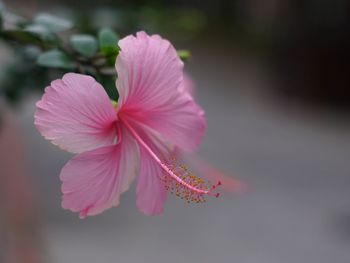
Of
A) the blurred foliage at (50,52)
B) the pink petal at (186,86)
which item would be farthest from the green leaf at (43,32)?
the pink petal at (186,86)

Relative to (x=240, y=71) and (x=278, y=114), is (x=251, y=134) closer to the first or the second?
(x=278, y=114)

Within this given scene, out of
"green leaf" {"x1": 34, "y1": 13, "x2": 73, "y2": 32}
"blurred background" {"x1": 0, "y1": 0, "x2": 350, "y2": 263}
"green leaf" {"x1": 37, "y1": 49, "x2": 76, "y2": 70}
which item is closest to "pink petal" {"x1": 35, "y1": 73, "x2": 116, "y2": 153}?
"green leaf" {"x1": 37, "y1": 49, "x2": 76, "y2": 70}

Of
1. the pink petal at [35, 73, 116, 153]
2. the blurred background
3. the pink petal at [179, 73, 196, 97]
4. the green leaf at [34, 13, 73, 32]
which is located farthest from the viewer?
the blurred background

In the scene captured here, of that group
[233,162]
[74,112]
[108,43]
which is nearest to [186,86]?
[108,43]

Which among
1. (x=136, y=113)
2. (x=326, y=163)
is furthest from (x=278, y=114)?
(x=136, y=113)

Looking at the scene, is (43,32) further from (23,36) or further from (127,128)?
(127,128)

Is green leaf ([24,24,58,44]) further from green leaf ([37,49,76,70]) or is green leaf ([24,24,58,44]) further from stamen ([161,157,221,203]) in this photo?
stamen ([161,157,221,203])
